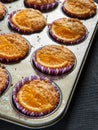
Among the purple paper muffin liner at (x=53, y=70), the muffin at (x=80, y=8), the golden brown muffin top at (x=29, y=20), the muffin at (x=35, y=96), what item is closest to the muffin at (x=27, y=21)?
the golden brown muffin top at (x=29, y=20)

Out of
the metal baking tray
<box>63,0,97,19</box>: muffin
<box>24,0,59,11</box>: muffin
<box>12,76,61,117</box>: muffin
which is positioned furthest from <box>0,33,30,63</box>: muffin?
<box>63,0,97,19</box>: muffin

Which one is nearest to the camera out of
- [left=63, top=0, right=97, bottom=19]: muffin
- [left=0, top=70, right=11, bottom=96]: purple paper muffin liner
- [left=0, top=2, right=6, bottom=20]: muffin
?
[left=0, top=70, right=11, bottom=96]: purple paper muffin liner

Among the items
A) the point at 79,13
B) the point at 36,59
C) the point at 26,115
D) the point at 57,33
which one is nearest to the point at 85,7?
the point at 79,13

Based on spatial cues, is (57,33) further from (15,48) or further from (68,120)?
(68,120)

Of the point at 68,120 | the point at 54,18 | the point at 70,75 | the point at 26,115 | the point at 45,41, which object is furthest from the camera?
the point at 54,18

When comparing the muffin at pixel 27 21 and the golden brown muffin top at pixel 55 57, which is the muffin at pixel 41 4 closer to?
the muffin at pixel 27 21

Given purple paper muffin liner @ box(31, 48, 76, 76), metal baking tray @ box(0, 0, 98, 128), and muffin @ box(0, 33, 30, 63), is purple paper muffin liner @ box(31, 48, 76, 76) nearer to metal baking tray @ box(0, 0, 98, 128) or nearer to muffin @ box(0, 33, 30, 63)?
metal baking tray @ box(0, 0, 98, 128)
